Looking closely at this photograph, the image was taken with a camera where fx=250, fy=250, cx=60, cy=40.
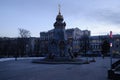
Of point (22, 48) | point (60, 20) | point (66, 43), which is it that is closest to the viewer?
point (66, 43)

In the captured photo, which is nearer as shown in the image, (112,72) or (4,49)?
(112,72)

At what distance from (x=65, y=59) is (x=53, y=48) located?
5.60 m

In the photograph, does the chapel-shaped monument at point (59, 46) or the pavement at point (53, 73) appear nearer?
the pavement at point (53, 73)

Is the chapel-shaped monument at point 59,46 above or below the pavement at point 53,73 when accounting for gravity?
above

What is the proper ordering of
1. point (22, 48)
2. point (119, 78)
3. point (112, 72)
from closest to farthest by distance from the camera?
point (119, 78) < point (112, 72) < point (22, 48)

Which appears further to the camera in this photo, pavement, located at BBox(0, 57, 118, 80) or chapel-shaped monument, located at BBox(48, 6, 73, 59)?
chapel-shaped monument, located at BBox(48, 6, 73, 59)

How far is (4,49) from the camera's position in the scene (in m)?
93.9

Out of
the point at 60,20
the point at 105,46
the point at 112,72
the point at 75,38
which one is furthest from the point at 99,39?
the point at 112,72

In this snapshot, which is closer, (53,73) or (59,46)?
(53,73)

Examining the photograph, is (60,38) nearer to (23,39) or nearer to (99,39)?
(23,39)

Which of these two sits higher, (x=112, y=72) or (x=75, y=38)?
(x=75, y=38)

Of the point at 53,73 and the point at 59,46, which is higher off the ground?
the point at 59,46

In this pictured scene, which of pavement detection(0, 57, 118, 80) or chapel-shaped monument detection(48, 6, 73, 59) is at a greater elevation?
chapel-shaped monument detection(48, 6, 73, 59)

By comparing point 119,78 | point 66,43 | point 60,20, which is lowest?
point 119,78
